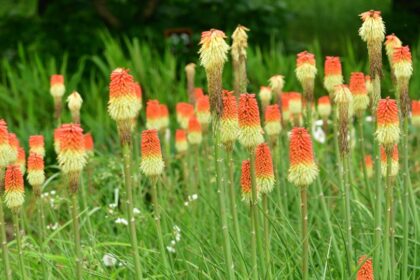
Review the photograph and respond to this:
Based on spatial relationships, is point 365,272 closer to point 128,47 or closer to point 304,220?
point 304,220

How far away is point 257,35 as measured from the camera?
10266mm

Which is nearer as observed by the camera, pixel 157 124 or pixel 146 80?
pixel 157 124

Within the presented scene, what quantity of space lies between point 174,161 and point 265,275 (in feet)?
11.6

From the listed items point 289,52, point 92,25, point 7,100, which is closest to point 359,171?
point 7,100

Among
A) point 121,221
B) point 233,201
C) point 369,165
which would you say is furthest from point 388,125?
point 369,165

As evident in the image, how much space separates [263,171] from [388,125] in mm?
424

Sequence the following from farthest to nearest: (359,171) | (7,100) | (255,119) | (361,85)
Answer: (7,100), (359,171), (361,85), (255,119)

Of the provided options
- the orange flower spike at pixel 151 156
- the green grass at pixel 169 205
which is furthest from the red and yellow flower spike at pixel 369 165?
the orange flower spike at pixel 151 156

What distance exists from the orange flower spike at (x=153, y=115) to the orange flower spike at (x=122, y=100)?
214cm

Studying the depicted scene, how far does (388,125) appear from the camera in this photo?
9.08ft

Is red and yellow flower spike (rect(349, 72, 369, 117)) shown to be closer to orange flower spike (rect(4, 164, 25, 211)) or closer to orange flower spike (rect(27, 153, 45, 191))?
orange flower spike (rect(27, 153, 45, 191))

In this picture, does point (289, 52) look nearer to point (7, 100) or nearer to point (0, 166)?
point (7, 100)

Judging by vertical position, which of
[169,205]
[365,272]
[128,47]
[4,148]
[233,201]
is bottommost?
[365,272]

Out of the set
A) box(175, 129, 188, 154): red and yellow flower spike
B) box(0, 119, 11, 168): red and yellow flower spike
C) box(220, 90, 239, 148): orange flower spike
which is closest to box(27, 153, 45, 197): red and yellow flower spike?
box(0, 119, 11, 168): red and yellow flower spike
